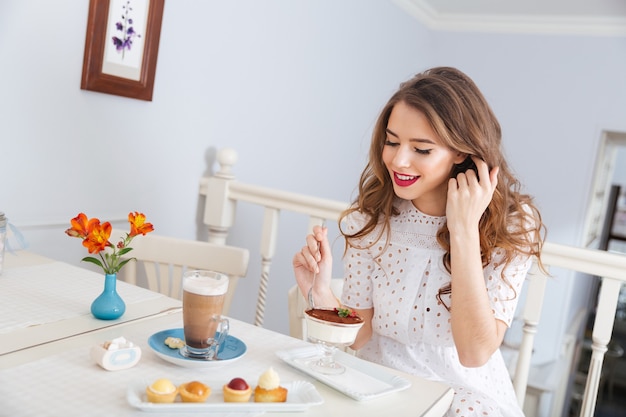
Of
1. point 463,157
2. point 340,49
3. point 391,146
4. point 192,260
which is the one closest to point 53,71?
point 192,260

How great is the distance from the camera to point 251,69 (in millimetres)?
2664

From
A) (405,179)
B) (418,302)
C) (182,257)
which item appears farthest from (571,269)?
(182,257)

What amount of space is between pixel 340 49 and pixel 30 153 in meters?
1.94

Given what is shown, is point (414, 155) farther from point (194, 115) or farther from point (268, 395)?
point (194, 115)

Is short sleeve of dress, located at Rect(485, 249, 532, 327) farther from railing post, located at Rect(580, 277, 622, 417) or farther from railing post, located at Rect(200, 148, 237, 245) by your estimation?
railing post, located at Rect(200, 148, 237, 245)

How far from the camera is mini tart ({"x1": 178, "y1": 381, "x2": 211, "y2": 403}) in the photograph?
0.89 metres

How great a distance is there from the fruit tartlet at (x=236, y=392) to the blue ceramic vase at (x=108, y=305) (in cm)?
42

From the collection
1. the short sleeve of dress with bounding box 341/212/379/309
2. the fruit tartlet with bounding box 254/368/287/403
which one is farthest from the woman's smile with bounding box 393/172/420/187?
the fruit tartlet with bounding box 254/368/287/403

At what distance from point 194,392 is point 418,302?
74 cm

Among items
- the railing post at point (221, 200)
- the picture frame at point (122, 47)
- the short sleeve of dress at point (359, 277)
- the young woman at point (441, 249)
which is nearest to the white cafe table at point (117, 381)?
the young woman at point (441, 249)

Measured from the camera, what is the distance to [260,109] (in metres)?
2.77

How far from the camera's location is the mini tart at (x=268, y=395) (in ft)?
3.05

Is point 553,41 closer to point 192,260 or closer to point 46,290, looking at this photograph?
point 192,260

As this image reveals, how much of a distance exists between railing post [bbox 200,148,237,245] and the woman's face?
1034 millimetres
